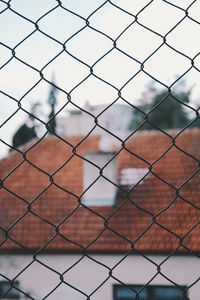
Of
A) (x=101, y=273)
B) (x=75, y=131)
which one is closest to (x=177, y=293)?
(x=101, y=273)

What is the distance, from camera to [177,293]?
611 cm

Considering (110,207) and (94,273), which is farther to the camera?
(110,207)

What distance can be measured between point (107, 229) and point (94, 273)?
89 cm

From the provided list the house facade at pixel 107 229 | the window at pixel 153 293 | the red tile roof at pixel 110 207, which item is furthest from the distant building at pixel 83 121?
the window at pixel 153 293

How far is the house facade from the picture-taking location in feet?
19.5

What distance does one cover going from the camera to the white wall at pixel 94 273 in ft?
19.1

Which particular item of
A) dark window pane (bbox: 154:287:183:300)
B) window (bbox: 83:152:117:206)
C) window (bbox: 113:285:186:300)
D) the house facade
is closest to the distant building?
the house facade

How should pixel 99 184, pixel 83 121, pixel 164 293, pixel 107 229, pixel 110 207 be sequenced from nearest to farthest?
1. pixel 107 229
2. pixel 164 293
3. pixel 110 207
4. pixel 99 184
5. pixel 83 121

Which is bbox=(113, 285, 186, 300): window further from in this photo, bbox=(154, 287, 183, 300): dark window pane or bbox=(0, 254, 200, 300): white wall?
bbox=(0, 254, 200, 300): white wall

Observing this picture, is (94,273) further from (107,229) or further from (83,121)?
(83,121)

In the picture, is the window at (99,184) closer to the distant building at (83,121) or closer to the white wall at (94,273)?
the white wall at (94,273)

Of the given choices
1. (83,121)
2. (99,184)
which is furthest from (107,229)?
(83,121)

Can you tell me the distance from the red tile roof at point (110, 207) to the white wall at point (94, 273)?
178mm

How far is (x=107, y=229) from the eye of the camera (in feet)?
18.6
